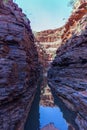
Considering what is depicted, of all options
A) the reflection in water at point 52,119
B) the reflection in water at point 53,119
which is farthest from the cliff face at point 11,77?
the reflection in water at point 53,119

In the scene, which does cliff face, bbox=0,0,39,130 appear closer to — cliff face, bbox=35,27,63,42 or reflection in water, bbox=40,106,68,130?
reflection in water, bbox=40,106,68,130

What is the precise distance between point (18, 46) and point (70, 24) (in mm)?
25738

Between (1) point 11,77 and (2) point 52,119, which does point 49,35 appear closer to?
(2) point 52,119

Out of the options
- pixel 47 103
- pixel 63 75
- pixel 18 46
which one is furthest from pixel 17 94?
pixel 63 75

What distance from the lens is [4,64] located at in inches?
529

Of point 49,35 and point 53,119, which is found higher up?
point 49,35

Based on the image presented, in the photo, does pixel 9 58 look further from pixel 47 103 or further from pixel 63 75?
pixel 63 75

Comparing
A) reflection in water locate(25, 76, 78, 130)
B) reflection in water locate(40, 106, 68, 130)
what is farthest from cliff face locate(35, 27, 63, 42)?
reflection in water locate(40, 106, 68, 130)

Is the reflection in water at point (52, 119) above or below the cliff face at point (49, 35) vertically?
below

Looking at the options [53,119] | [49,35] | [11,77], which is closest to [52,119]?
[53,119]

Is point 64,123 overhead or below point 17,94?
below

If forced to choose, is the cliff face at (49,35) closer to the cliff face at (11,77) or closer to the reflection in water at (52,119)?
the reflection in water at (52,119)

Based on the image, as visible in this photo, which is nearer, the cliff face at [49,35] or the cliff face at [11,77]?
the cliff face at [11,77]

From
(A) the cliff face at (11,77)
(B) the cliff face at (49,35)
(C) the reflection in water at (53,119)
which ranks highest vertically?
(B) the cliff face at (49,35)
